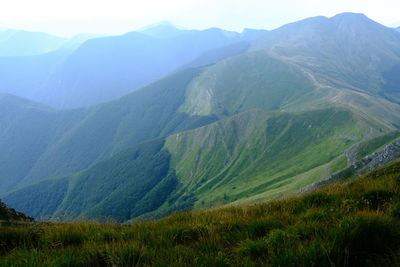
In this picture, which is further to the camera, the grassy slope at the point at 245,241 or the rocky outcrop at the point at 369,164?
Answer: the rocky outcrop at the point at 369,164

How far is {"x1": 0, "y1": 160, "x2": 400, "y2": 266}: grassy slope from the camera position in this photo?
14.3 ft

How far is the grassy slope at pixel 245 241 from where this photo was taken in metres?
4.36

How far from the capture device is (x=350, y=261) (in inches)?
172

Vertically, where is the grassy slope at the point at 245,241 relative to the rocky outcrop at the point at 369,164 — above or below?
above

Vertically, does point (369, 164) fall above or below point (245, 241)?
below

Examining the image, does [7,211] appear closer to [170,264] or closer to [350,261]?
[170,264]

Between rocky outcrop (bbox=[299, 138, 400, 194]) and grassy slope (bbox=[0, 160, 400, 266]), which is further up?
grassy slope (bbox=[0, 160, 400, 266])

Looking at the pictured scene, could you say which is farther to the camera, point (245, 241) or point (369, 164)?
point (369, 164)

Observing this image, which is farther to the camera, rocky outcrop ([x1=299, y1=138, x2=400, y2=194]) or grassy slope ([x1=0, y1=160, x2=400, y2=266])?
rocky outcrop ([x1=299, y1=138, x2=400, y2=194])

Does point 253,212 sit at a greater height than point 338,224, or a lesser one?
lesser

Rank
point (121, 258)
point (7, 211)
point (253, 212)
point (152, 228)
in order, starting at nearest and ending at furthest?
point (121, 258), point (152, 228), point (253, 212), point (7, 211)

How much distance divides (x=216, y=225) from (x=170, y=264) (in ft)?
6.94

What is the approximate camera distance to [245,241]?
5203mm

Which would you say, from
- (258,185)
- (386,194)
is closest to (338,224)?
(386,194)
